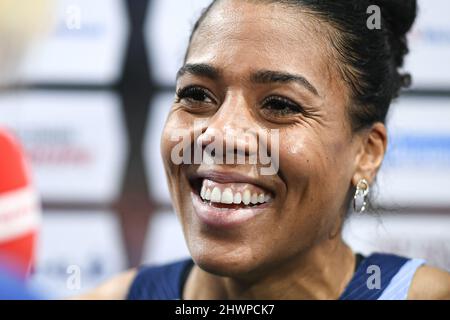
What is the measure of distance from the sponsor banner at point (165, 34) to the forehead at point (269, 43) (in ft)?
4.66

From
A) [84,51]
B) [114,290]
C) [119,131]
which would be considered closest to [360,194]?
[114,290]

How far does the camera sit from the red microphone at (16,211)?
2309mm

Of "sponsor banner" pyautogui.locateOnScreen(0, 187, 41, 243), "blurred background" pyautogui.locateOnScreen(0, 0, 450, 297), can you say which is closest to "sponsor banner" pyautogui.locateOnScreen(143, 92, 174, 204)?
"blurred background" pyautogui.locateOnScreen(0, 0, 450, 297)

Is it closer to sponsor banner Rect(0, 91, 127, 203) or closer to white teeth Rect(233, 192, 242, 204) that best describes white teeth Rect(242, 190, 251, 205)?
white teeth Rect(233, 192, 242, 204)

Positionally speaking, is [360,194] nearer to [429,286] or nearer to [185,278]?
[429,286]

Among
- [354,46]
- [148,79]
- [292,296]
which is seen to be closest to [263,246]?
[292,296]

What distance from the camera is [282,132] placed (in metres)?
1.16

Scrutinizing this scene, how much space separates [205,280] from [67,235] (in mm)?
1368

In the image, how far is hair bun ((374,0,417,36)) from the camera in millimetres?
1282

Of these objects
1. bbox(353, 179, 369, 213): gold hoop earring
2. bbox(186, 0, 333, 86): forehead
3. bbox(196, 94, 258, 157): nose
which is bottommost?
bbox(353, 179, 369, 213): gold hoop earring

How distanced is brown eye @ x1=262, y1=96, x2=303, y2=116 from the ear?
0.17m

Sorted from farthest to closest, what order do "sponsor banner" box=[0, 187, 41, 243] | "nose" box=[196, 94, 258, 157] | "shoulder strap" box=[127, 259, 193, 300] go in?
"sponsor banner" box=[0, 187, 41, 243] < "shoulder strap" box=[127, 259, 193, 300] < "nose" box=[196, 94, 258, 157]

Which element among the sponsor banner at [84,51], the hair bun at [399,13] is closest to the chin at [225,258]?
the hair bun at [399,13]

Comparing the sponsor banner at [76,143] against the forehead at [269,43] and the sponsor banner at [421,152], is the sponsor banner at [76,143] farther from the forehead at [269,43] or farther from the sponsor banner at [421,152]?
the forehead at [269,43]
